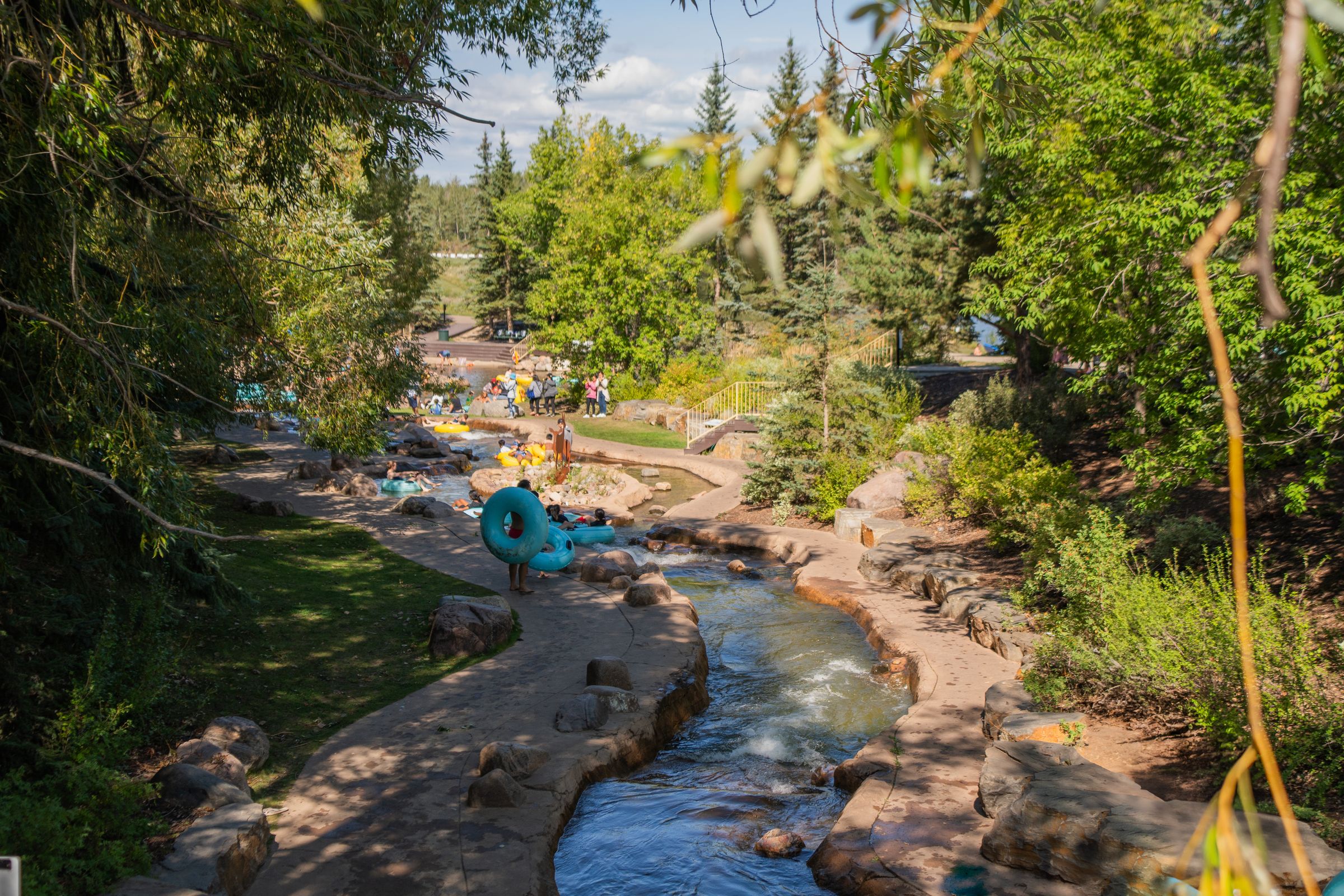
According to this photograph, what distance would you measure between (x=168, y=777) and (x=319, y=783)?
1.05 m

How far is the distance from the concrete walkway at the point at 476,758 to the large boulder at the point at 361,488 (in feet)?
23.7

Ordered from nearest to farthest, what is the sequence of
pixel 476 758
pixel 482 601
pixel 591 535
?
1. pixel 476 758
2. pixel 482 601
3. pixel 591 535

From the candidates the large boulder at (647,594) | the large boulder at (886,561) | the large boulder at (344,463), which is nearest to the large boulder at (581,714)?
the large boulder at (647,594)

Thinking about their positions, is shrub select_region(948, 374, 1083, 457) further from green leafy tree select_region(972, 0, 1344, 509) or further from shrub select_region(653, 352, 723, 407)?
shrub select_region(653, 352, 723, 407)

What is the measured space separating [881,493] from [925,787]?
10.3m

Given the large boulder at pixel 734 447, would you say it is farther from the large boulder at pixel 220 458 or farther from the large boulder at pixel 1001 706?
the large boulder at pixel 1001 706

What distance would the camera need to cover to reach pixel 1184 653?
693cm

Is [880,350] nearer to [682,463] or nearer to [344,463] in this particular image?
[682,463]

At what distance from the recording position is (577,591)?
40.5 ft

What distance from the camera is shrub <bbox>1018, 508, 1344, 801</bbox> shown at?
5.77 meters

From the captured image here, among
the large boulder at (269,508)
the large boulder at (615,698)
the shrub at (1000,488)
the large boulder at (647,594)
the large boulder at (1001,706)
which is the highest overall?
the shrub at (1000,488)

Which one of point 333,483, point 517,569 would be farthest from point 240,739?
point 333,483

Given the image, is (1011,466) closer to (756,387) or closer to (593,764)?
(593,764)

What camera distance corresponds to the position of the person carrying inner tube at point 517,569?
1184 centimetres
